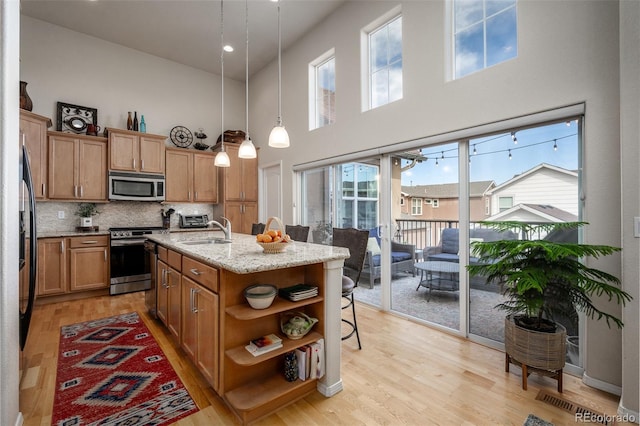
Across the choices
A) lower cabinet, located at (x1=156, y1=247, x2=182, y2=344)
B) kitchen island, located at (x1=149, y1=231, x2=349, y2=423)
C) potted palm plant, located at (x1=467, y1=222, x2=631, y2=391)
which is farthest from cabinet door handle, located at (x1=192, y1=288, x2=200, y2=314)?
potted palm plant, located at (x1=467, y1=222, x2=631, y2=391)

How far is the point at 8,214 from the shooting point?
139 centimetres

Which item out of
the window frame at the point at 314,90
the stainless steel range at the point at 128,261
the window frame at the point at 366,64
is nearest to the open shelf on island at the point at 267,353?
the window frame at the point at 366,64

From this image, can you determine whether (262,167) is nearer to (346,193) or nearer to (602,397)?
(346,193)

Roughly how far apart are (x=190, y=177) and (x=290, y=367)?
4164 mm

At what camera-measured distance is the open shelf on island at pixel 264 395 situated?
1.62m

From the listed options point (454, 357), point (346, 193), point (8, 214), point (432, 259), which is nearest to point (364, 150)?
point (346, 193)

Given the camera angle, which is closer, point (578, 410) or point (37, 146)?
point (578, 410)

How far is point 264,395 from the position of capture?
169cm

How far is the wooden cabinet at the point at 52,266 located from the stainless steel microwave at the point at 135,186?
901 mm

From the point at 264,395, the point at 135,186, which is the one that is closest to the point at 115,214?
the point at 135,186

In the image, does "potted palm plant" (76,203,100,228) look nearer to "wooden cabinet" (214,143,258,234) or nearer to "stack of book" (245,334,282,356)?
"wooden cabinet" (214,143,258,234)

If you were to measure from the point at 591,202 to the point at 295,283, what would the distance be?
2.12 meters

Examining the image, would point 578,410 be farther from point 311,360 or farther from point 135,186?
point 135,186

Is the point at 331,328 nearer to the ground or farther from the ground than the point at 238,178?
nearer to the ground
